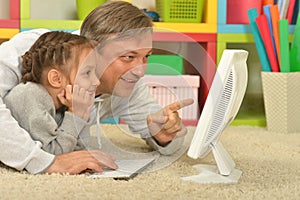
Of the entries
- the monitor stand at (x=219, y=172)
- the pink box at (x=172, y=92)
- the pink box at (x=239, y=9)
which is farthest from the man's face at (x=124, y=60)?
the pink box at (x=239, y=9)

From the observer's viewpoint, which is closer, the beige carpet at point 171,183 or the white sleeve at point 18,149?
the beige carpet at point 171,183

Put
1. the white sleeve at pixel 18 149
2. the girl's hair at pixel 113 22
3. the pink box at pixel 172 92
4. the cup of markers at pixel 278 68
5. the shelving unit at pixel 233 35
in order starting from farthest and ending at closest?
the shelving unit at pixel 233 35
the cup of markers at pixel 278 68
the pink box at pixel 172 92
the girl's hair at pixel 113 22
the white sleeve at pixel 18 149

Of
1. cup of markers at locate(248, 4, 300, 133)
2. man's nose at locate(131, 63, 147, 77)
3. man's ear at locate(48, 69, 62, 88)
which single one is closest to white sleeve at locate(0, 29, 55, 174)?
man's ear at locate(48, 69, 62, 88)

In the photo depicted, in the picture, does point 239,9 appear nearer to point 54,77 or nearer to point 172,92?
point 172,92

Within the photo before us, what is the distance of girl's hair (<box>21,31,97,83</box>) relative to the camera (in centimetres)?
119

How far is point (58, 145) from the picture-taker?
1170 mm

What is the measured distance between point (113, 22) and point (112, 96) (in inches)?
6.6

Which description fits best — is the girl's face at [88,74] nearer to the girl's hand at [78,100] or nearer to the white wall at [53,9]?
the girl's hand at [78,100]

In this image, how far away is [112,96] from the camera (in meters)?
1.29

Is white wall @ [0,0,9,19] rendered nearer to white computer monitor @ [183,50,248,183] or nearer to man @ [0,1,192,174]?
man @ [0,1,192,174]

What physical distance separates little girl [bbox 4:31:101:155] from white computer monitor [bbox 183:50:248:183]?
0.79 feet

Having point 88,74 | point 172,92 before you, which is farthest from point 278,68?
point 88,74

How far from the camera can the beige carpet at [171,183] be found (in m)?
0.97

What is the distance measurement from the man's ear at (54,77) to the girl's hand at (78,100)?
0.03 m
